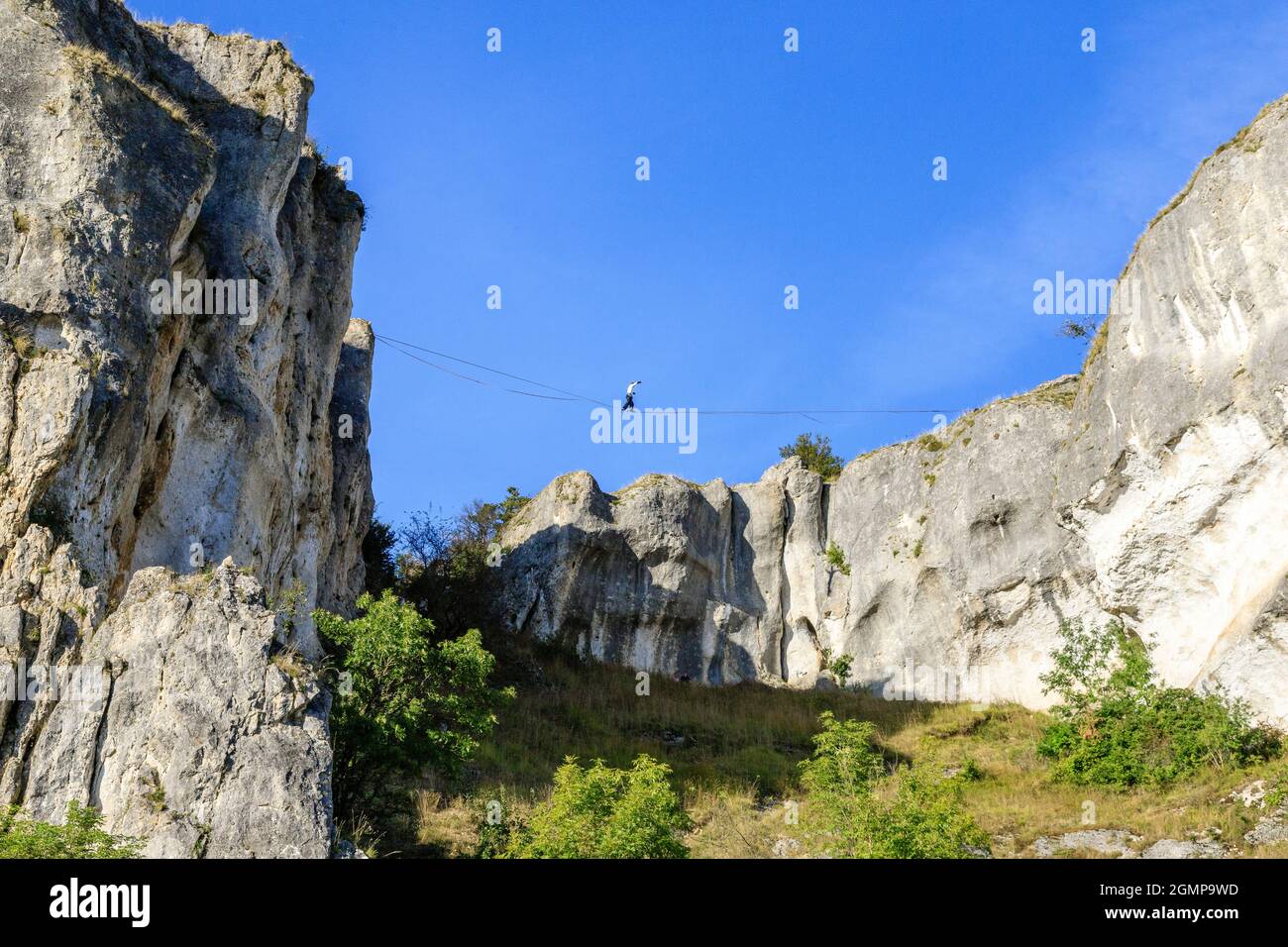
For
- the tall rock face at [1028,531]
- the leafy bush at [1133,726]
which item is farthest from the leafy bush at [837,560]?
the leafy bush at [1133,726]

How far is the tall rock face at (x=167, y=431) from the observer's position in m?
15.9

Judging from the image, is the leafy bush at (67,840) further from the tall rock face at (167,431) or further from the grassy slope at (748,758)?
the grassy slope at (748,758)

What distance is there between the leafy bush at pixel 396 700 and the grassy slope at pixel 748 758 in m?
2.22

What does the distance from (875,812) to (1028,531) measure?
21127 millimetres

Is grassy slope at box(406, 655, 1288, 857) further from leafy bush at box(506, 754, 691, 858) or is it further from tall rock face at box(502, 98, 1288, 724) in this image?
leafy bush at box(506, 754, 691, 858)

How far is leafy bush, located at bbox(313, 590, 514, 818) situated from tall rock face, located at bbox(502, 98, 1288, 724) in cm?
1559

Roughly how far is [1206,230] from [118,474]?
23929 millimetres

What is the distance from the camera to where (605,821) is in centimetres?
1842

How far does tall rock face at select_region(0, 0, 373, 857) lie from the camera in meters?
15.9

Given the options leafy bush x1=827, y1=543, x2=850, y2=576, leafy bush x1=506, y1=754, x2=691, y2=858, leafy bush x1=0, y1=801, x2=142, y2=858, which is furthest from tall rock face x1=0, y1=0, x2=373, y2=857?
leafy bush x1=827, y1=543, x2=850, y2=576

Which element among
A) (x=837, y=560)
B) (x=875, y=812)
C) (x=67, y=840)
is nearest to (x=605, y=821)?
(x=875, y=812)
